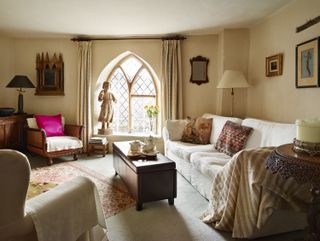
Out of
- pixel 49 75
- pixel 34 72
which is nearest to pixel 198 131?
pixel 49 75

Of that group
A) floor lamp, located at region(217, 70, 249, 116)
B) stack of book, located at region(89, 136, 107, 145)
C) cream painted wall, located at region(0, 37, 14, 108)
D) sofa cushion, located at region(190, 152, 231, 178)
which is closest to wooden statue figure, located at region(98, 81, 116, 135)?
stack of book, located at region(89, 136, 107, 145)

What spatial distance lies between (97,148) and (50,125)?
94 cm

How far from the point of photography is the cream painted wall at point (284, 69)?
279 centimetres

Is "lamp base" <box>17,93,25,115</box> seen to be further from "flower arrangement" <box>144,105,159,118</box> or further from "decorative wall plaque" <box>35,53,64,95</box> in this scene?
"flower arrangement" <box>144,105,159,118</box>

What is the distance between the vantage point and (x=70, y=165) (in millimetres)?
4148

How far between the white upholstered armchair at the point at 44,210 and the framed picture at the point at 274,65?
2.83 metres

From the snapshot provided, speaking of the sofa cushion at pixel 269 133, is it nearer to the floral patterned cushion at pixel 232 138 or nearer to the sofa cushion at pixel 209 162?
the floral patterned cushion at pixel 232 138

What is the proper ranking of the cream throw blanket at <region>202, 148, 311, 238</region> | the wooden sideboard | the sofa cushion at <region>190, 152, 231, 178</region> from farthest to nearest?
the wooden sideboard → the sofa cushion at <region>190, 152, 231, 178</region> → the cream throw blanket at <region>202, 148, 311, 238</region>

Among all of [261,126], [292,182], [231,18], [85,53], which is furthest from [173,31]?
[292,182]

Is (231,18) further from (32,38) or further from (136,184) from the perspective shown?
(32,38)

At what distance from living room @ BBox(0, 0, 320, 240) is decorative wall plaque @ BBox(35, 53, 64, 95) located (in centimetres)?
10

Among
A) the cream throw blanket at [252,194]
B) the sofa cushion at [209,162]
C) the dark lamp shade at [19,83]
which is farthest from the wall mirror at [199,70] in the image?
the dark lamp shade at [19,83]

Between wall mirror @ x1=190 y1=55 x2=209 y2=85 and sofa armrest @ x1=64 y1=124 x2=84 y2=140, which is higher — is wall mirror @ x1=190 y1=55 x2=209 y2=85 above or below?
above

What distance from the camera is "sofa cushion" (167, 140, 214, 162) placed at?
11.1ft
